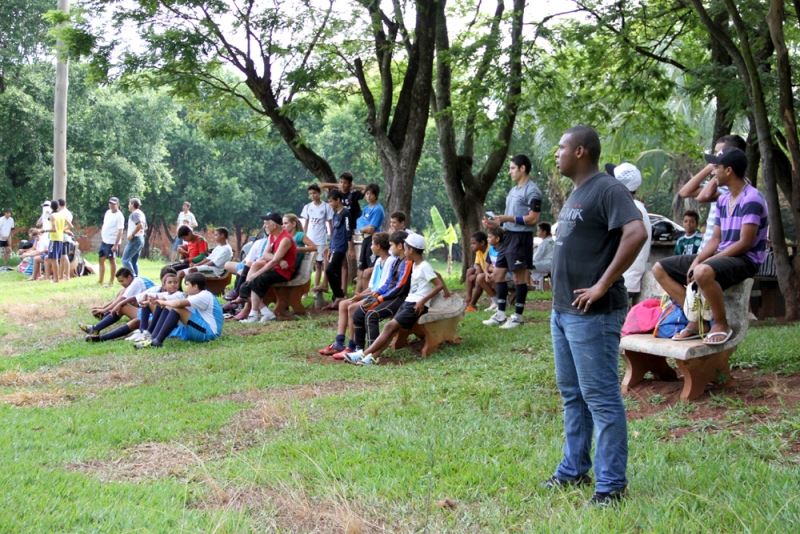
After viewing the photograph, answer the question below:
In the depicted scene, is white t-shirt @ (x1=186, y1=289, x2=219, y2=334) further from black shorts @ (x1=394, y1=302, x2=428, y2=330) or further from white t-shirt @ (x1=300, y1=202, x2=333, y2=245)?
white t-shirt @ (x1=300, y1=202, x2=333, y2=245)

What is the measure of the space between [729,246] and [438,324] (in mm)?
4099

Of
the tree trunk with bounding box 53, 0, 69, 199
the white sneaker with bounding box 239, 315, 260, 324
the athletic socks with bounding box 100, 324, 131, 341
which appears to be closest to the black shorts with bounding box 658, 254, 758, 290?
the white sneaker with bounding box 239, 315, 260, 324

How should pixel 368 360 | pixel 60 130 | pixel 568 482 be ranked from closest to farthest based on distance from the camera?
pixel 568 482, pixel 368 360, pixel 60 130

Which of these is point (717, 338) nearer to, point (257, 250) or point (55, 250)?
point (257, 250)

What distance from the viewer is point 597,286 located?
13.7 feet

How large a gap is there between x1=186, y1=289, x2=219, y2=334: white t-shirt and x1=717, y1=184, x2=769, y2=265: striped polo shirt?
6.83 m

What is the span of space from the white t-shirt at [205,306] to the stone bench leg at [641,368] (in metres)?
5.98

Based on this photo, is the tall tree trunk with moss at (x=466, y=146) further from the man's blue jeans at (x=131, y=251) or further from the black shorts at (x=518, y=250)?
the man's blue jeans at (x=131, y=251)

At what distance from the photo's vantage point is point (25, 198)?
3559 cm

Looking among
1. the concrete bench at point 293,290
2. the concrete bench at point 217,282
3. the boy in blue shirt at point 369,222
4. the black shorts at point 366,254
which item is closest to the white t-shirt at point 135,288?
the concrete bench at point 293,290

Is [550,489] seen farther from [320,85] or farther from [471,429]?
[320,85]

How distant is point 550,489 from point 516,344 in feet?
17.4

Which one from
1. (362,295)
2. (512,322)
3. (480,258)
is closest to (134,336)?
(362,295)

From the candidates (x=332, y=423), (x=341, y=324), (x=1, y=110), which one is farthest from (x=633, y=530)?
(x=1, y=110)
